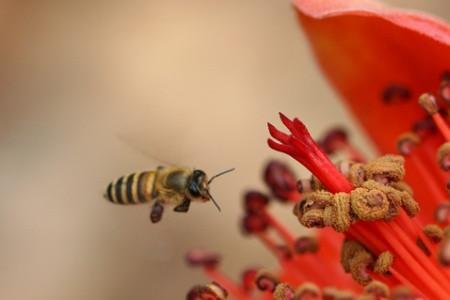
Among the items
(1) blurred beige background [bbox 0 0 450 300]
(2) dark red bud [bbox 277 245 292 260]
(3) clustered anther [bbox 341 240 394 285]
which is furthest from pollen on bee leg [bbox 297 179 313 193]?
(1) blurred beige background [bbox 0 0 450 300]

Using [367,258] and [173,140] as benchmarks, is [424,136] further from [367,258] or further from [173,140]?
[173,140]

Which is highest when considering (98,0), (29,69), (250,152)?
(98,0)

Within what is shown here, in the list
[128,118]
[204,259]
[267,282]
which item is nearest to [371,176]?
[267,282]

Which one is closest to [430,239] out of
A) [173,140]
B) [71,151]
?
[173,140]

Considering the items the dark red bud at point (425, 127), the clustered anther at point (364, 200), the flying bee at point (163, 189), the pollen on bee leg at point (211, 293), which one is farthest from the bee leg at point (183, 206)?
the dark red bud at point (425, 127)

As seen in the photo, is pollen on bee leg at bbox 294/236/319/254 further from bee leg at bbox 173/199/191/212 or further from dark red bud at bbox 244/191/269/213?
bee leg at bbox 173/199/191/212

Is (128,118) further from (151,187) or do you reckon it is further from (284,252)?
(151,187)

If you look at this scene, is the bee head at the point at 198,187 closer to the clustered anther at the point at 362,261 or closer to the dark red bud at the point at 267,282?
the dark red bud at the point at 267,282
